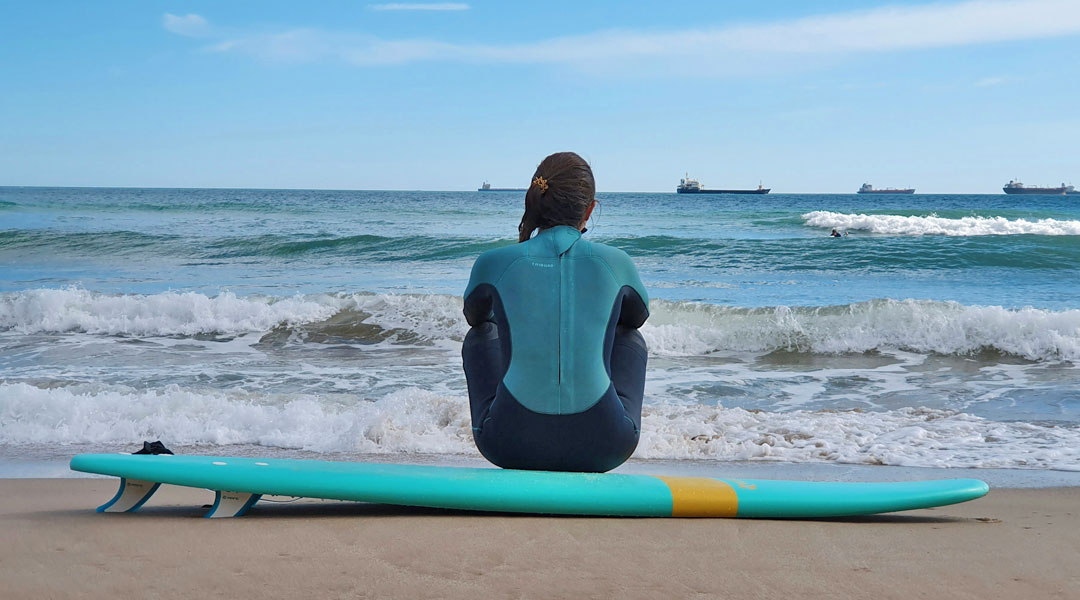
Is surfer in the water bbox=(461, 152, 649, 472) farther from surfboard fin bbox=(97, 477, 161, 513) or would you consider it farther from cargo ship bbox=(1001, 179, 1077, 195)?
cargo ship bbox=(1001, 179, 1077, 195)

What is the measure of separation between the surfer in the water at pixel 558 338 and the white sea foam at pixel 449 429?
2.13 m

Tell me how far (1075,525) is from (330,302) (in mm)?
9320

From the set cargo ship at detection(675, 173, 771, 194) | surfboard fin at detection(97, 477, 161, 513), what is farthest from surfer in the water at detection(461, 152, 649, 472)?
cargo ship at detection(675, 173, 771, 194)

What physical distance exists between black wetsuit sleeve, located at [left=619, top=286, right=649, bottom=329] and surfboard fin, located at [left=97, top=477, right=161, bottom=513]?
1566mm

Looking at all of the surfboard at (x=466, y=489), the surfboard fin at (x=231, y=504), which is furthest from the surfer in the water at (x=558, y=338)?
the surfboard fin at (x=231, y=504)

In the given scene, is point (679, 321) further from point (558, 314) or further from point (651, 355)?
point (558, 314)

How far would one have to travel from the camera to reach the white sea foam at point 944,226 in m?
25.7

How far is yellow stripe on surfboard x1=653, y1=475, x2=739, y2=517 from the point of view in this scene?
103 inches

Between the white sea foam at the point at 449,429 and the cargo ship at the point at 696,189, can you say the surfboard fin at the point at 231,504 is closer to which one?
the white sea foam at the point at 449,429

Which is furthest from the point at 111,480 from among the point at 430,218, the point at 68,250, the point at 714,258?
the point at 430,218

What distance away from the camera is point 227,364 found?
25.6 feet

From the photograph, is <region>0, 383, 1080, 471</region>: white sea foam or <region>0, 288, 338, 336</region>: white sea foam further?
<region>0, 288, 338, 336</region>: white sea foam

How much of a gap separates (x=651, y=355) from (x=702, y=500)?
6.03 meters

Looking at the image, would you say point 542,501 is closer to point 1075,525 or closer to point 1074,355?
point 1075,525
